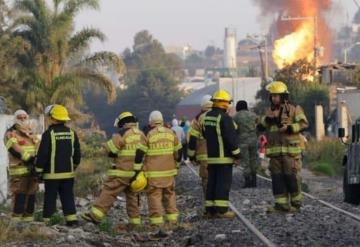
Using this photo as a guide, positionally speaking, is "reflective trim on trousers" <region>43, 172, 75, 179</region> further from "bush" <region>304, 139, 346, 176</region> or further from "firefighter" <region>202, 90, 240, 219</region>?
"bush" <region>304, 139, 346, 176</region>

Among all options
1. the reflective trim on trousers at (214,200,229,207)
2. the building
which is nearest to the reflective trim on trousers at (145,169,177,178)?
the reflective trim on trousers at (214,200,229,207)

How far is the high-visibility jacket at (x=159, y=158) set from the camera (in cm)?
1516

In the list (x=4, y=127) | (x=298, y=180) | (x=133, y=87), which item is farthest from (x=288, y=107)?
(x=133, y=87)

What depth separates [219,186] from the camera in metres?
15.8

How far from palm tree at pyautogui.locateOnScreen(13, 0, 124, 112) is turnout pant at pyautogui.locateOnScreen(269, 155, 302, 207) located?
22.5 meters

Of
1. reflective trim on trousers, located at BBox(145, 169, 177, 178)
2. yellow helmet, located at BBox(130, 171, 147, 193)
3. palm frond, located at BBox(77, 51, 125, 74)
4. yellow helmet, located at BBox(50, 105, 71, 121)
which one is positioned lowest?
yellow helmet, located at BBox(130, 171, 147, 193)

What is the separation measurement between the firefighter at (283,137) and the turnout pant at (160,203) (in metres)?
1.92

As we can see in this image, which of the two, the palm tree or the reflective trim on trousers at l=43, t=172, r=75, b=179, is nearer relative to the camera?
the reflective trim on trousers at l=43, t=172, r=75, b=179

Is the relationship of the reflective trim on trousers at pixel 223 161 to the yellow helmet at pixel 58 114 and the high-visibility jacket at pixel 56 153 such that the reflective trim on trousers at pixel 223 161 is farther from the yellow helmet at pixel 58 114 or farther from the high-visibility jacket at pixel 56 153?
the yellow helmet at pixel 58 114

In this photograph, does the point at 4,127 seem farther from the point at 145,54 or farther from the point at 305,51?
the point at 145,54

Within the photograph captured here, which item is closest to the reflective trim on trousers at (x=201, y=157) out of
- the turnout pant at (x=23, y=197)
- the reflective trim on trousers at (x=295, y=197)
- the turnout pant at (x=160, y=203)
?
the reflective trim on trousers at (x=295, y=197)

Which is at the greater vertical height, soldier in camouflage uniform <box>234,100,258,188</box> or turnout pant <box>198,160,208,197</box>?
soldier in camouflage uniform <box>234,100,258,188</box>

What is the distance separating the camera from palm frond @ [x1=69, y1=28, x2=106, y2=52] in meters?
39.8

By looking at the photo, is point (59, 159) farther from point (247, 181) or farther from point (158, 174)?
point (247, 181)
